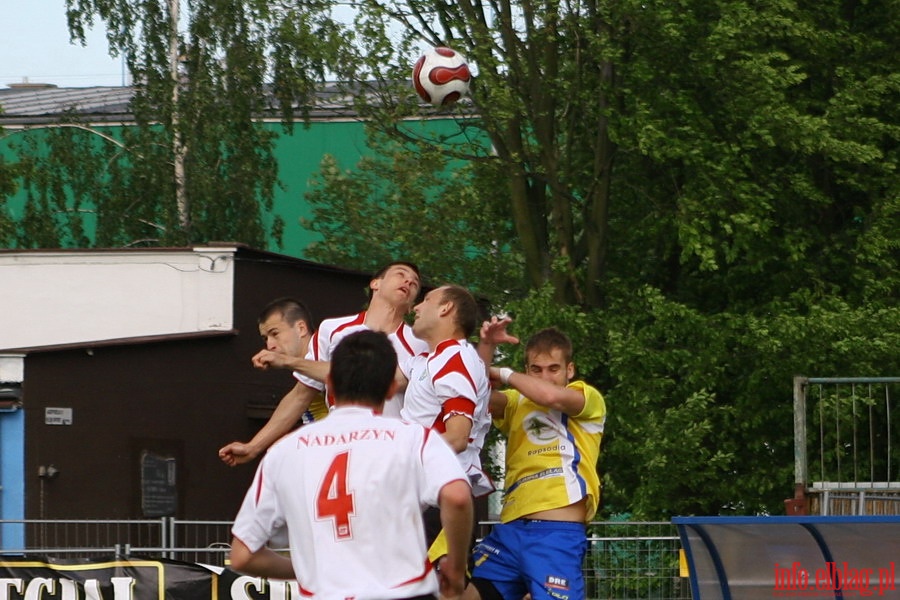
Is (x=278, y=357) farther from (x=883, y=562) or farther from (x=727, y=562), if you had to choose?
(x=883, y=562)

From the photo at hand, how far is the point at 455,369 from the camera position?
714 centimetres

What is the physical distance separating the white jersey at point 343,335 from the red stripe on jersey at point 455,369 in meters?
0.67

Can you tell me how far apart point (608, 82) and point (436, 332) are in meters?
12.3

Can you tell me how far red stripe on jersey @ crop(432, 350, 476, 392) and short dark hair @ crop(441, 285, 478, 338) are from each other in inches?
12.6

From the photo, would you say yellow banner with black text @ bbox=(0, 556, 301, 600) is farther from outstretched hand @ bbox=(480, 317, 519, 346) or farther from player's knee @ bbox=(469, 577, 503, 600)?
outstretched hand @ bbox=(480, 317, 519, 346)

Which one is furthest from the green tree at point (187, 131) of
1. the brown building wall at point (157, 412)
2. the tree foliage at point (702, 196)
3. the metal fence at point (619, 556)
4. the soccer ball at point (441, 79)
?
the metal fence at point (619, 556)

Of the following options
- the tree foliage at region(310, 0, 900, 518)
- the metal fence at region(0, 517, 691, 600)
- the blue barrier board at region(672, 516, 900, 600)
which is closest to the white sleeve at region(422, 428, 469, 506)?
the blue barrier board at region(672, 516, 900, 600)

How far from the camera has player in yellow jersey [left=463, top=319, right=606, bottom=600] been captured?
305 inches

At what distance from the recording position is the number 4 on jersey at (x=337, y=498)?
17.1 ft

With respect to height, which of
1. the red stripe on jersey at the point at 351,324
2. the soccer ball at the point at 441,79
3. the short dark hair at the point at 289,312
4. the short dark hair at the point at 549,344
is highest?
the soccer ball at the point at 441,79

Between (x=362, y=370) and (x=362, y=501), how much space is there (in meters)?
0.48

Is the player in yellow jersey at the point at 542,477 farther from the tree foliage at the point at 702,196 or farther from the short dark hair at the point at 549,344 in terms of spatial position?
the tree foliage at the point at 702,196

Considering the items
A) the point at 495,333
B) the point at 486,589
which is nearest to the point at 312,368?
the point at 495,333

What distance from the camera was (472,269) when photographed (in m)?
22.6
